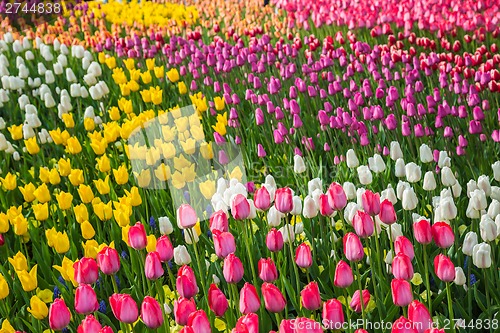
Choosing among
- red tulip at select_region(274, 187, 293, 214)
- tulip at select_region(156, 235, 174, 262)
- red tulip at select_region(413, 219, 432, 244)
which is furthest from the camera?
red tulip at select_region(274, 187, 293, 214)

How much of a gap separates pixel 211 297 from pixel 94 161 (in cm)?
284

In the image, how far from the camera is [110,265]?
90.2 inches

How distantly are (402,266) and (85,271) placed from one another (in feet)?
3.28

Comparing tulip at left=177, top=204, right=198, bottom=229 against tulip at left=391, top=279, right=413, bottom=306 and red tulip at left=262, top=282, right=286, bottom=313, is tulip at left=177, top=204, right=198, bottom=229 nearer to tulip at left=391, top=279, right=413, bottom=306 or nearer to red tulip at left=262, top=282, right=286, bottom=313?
red tulip at left=262, top=282, right=286, bottom=313

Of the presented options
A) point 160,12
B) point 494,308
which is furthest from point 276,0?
point 494,308

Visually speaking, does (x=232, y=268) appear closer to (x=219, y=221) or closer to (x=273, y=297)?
(x=273, y=297)

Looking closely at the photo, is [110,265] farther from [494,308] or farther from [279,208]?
[494,308]

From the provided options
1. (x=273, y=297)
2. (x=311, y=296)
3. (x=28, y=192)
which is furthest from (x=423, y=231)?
(x=28, y=192)

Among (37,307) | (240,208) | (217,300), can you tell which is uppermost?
(240,208)

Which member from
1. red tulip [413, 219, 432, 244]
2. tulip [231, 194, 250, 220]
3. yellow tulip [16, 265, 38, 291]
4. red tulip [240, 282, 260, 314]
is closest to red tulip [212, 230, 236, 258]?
tulip [231, 194, 250, 220]

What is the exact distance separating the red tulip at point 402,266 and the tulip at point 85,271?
3.14 ft

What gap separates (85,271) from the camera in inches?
88.1

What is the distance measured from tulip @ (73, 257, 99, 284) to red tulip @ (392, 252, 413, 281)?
96cm

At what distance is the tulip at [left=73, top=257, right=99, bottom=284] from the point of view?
7.34 feet
